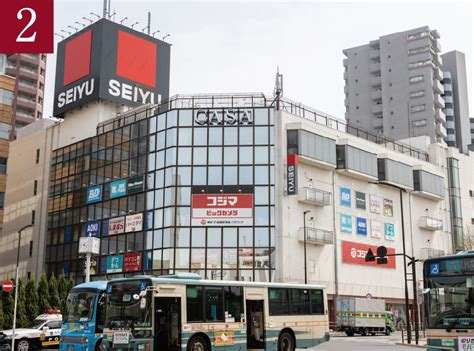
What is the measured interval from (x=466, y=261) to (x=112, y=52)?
56530 mm

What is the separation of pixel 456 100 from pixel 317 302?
4205 inches

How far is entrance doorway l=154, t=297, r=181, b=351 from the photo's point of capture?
2002 centimetres

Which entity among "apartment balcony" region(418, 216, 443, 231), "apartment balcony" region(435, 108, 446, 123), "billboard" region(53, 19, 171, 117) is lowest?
"apartment balcony" region(418, 216, 443, 231)

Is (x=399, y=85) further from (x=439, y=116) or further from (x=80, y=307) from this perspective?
(x=80, y=307)

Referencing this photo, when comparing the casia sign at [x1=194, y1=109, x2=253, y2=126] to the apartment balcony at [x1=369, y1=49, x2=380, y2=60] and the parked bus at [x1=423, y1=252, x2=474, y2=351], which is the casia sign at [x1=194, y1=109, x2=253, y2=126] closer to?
the parked bus at [x1=423, y1=252, x2=474, y2=351]

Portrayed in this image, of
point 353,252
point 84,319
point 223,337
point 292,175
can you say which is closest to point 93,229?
point 292,175

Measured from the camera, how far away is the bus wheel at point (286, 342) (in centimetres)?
2392

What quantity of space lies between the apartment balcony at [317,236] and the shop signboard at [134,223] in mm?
14654

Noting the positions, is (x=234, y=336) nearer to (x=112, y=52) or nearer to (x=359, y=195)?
→ (x=359, y=195)

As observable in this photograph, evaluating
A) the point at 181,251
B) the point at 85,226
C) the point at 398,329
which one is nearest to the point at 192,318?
the point at 181,251

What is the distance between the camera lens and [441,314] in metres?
15.8

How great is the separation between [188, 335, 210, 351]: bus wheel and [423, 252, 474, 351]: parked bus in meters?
8.03

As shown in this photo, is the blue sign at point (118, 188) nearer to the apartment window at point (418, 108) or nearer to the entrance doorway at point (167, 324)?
the entrance doorway at point (167, 324)

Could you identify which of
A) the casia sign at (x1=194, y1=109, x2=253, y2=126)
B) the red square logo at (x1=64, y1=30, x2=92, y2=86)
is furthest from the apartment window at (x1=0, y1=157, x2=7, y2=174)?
the casia sign at (x1=194, y1=109, x2=253, y2=126)
